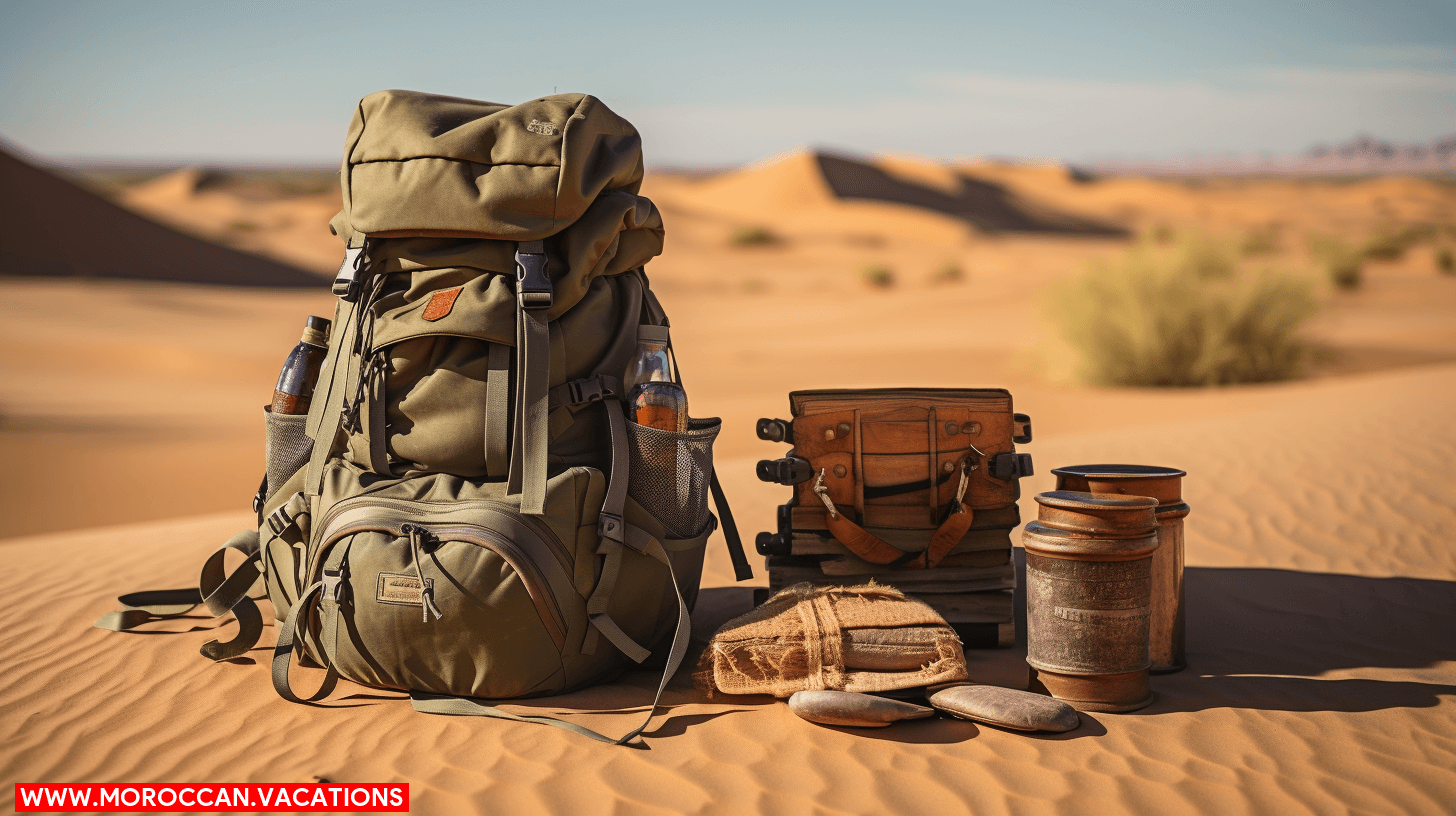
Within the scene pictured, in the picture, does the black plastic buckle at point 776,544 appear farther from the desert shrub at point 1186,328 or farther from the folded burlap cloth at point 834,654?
the desert shrub at point 1186,328

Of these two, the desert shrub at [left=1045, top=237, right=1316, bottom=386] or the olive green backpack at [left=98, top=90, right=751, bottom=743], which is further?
the desert shrub at [left=1045, top=237, right=1316, bottom=386]

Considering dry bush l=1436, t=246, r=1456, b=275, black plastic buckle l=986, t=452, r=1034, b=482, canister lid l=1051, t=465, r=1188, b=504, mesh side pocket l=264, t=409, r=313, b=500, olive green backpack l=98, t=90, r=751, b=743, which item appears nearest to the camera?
olive green backpack l=98, t=90, r=751, b=743

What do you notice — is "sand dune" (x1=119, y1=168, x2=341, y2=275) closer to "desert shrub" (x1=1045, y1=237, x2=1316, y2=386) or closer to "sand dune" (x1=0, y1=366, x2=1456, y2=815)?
"desert shrub" (x1=1045, y1=237, x2=1316, y2=386)

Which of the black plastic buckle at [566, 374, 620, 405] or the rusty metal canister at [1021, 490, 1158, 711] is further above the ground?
the black plastic buckle at [566, 374, 620, 405]

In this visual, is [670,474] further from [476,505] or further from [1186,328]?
[1186,328]

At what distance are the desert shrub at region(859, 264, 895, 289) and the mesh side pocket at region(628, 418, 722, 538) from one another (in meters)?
26.5

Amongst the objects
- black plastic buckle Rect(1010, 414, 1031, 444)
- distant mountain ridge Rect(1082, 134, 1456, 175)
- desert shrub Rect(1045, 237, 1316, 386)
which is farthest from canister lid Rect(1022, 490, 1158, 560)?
distant mountain ridge Rect(1082, 134, 1456, 175)

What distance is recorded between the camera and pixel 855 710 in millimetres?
3508

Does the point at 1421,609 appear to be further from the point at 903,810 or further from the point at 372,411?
the point at 372,411

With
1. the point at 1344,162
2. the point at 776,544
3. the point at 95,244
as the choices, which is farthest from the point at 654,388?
the point at 1344,162

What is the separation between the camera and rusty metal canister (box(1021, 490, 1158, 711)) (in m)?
3.54

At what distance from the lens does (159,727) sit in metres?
3.63

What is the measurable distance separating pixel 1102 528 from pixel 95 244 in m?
32.8

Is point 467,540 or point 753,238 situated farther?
point 753,238
